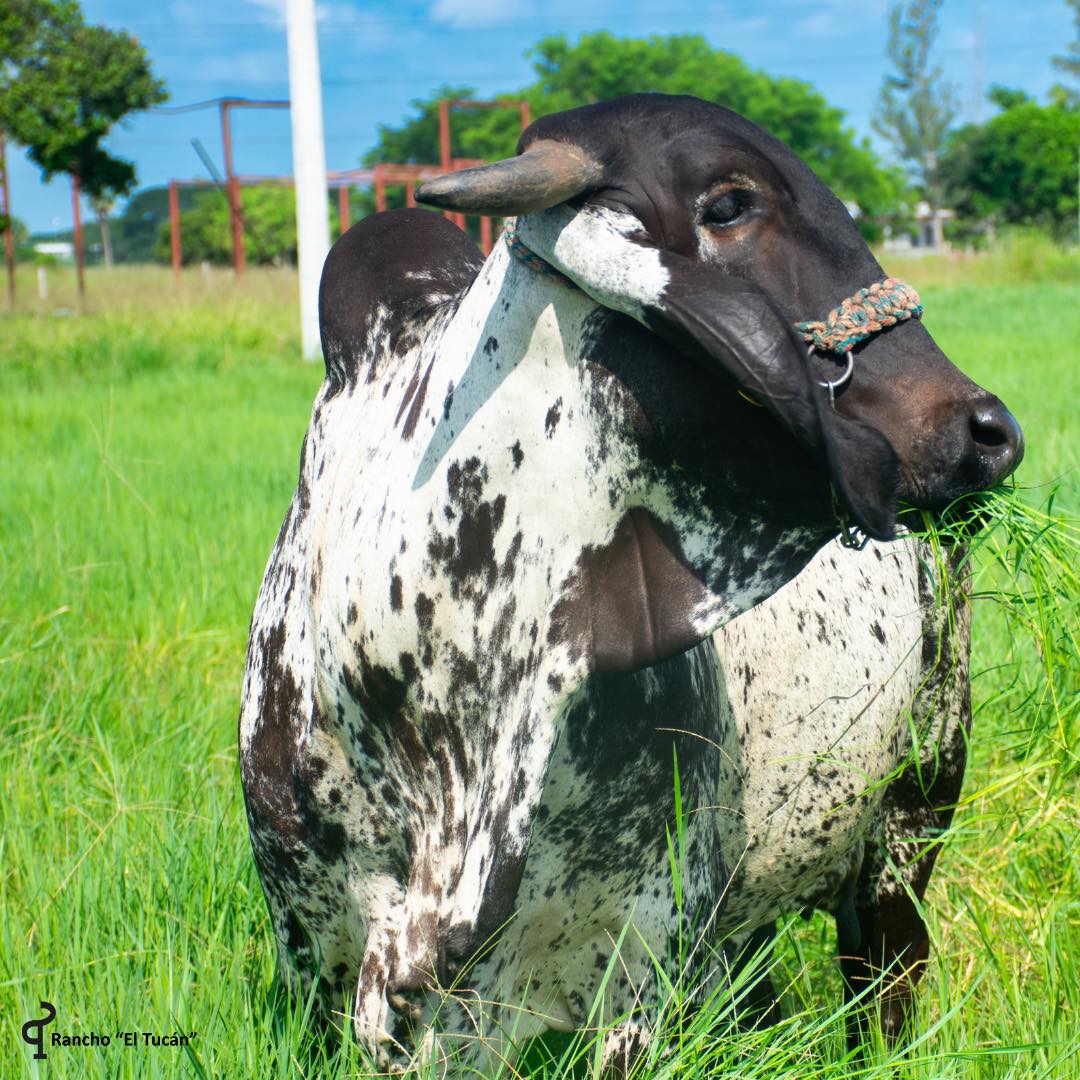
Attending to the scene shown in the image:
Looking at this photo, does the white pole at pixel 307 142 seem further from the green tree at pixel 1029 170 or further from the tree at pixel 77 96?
the green tree at pixel 1029 170

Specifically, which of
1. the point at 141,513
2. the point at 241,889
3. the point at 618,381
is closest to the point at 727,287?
the point at 618,381

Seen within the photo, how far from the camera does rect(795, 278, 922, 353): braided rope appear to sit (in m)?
1.31

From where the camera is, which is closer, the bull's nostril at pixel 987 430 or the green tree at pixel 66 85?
the bull's nostril at pixel 987 430

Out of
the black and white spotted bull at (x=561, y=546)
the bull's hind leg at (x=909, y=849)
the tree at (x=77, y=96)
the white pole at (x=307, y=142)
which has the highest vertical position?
the tree at (x=77, y=96)

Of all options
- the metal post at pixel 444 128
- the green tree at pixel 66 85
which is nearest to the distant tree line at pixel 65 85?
the green tree at pixel 66 85

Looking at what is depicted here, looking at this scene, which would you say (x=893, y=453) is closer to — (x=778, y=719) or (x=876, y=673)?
(x=778, y=719)

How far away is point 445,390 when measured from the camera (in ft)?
5.10

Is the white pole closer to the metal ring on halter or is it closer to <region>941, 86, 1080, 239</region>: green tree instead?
the metal ring on halter

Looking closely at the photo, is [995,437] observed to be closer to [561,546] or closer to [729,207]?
[729,207]

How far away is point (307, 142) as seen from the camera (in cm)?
1045

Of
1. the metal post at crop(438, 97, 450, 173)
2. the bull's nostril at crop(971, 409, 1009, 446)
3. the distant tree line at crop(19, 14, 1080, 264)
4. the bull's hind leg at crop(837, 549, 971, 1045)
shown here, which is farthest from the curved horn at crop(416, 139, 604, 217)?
the distant tree line at crop(19, 14, 1080, 264)

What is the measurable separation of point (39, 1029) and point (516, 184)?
58.5 inches

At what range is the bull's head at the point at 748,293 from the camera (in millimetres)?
1283

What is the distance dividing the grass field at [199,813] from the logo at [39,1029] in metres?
0.02
